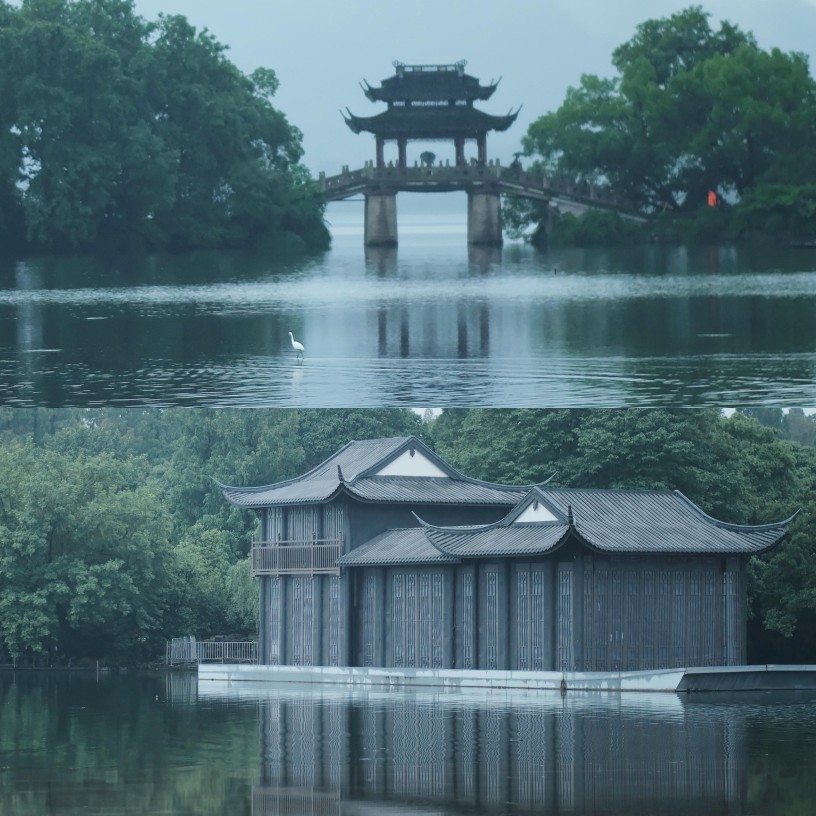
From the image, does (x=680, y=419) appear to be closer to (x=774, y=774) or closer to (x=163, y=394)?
(x=163, y=394)

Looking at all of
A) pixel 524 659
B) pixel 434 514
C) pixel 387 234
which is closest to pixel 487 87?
pixel 387 234

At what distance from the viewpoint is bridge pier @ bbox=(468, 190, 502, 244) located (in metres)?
75.2

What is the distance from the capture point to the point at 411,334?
36938 mm

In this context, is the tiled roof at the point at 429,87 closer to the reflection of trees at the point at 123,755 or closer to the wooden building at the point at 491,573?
the wooden building at the point at 491,573

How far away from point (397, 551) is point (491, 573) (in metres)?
2.52

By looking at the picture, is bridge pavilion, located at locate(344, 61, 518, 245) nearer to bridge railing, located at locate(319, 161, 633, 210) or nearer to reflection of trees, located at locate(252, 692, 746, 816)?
bridge railing, located at locate(319, 161, 633, 210)

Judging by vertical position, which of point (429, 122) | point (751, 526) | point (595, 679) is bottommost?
point (595, 679)

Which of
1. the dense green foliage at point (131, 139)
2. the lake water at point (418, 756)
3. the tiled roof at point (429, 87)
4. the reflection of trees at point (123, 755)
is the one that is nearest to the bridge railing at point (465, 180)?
the tiled roof at point (429, 87)

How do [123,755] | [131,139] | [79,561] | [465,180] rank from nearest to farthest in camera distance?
[123,755] → [79,561] → [131,139] → [465,180]

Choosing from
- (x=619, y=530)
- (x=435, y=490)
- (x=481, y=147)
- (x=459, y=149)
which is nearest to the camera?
(x=619, y=530)

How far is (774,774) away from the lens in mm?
14398

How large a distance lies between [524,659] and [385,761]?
1189 cm

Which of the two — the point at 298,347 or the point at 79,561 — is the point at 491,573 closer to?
the point at 298,347

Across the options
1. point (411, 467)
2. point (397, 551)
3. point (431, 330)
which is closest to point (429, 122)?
point (431, 330)
